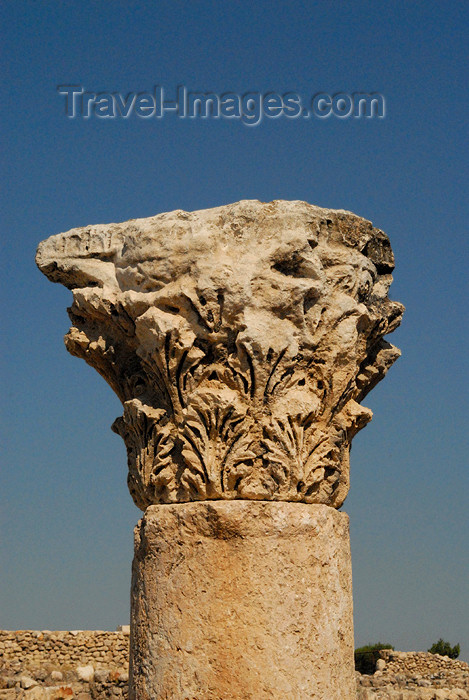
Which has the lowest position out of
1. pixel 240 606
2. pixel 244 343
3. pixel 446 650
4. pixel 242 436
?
pixel 446 650

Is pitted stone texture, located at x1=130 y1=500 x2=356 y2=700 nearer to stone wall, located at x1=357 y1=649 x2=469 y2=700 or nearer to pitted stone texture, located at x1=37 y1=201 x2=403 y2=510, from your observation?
pitted stone texture, located at x1=37 y1=201 x2=403 y2=510

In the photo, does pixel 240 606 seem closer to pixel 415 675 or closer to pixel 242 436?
pixel 242 436

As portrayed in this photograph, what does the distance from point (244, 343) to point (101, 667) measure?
16.4 m

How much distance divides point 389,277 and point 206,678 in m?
2.30

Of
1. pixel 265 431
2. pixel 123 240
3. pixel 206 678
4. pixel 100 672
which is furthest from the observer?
pixel 100 672

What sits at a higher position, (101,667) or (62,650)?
(62,650)

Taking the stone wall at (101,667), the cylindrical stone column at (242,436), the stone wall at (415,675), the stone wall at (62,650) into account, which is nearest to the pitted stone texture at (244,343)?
the cylindrical stone column at (242,436)

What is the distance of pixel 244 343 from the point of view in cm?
414

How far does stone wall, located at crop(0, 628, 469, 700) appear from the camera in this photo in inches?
556

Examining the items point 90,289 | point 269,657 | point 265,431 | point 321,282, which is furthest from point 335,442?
point 90,289

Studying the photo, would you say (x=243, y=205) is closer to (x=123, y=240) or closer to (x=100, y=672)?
(x=123, y=240)

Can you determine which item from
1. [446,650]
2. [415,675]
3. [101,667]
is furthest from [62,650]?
[446,650]

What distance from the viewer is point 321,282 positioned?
425 centimetres

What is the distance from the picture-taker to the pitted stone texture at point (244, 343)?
4156mm
